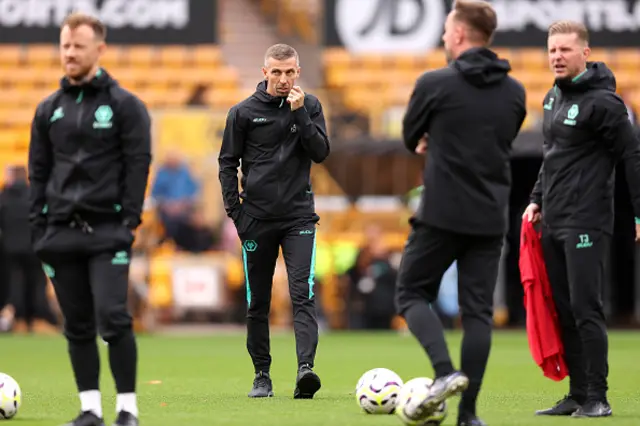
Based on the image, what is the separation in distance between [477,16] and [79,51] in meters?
1.84

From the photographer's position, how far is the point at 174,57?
909 inches

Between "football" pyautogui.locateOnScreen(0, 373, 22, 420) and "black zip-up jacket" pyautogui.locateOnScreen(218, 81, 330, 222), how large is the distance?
198 cm

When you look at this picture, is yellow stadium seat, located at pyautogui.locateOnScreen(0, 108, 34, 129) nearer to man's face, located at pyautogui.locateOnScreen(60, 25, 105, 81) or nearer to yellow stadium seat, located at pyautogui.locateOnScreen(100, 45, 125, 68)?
yellow stadium seat, located at pyautogui.locateOnScreen(100, 45, 125, 68)

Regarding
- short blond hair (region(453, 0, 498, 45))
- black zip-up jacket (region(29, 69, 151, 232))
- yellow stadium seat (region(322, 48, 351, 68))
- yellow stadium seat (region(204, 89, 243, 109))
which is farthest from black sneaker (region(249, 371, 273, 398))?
yellow stadium seat (region(204, 89, 243, 109))

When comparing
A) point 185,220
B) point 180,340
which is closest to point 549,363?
point 180,340

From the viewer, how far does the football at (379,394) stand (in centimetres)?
715

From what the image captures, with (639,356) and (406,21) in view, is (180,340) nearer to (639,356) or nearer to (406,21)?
(639,356)

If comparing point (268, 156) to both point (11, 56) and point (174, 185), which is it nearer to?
point (174, 185)

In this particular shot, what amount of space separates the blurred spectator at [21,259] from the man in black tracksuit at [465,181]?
12.3m

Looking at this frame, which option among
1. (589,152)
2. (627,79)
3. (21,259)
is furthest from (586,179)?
(627,79)

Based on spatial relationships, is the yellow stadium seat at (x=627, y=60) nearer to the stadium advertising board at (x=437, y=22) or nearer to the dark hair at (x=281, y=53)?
the stadium advertising board at (x=437, y=22)

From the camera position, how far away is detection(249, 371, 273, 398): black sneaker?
827 centimetres

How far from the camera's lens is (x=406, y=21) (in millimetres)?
21594

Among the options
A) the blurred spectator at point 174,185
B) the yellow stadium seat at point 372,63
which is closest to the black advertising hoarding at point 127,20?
the blurred spectator at point 174,185
